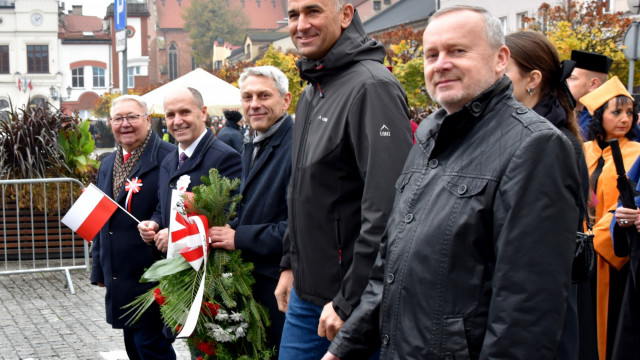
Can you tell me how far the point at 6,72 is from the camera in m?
81.8

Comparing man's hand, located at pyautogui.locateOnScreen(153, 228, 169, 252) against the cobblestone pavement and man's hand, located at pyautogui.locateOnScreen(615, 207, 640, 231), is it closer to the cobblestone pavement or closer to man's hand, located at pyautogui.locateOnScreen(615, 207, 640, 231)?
the cobblestone pavement

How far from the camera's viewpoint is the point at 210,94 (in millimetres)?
18359

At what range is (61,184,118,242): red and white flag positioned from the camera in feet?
17.8

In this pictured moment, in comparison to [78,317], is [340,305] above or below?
above

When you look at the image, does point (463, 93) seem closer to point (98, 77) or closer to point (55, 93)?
point (55, 93)

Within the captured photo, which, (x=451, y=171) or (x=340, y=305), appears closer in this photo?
(x=451, y=171)

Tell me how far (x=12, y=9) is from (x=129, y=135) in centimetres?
8403

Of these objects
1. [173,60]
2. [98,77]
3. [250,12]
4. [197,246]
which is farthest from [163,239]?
[250,12]

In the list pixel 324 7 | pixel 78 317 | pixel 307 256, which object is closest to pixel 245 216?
pixel 307 256

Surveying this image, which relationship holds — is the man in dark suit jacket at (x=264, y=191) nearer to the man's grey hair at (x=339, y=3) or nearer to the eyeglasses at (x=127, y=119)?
the man's grey hair at (x=339, y=3)

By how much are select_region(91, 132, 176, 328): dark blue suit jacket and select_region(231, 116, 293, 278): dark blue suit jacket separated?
151 centimetres

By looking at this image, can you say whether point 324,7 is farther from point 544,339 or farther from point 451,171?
point 544,339

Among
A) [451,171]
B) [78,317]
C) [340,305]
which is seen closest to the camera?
[451,171]

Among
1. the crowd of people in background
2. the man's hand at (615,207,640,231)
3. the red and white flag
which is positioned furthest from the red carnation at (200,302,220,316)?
the man's hand at (615,207,640,231)
